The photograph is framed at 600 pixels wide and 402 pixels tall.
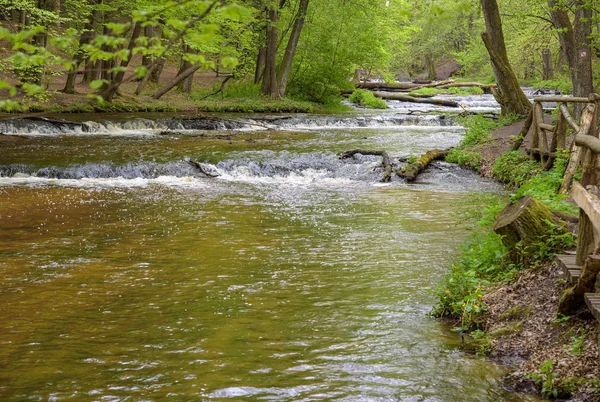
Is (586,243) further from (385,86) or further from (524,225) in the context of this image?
(385,86)

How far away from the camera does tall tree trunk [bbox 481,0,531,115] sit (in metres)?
19.0

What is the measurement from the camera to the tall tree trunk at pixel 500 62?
19.0m

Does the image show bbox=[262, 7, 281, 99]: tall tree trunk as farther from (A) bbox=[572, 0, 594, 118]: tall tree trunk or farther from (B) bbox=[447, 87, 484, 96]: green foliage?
(B) bbox=[447, 87, 484, 96]: green foliage

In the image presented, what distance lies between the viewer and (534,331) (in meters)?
5.43

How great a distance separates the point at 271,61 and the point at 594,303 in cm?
2860

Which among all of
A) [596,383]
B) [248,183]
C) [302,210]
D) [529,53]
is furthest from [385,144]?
[529,53]

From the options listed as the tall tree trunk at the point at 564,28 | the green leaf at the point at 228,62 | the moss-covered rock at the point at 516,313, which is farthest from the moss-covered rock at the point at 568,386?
the tall tree trunk at the point at 564,28

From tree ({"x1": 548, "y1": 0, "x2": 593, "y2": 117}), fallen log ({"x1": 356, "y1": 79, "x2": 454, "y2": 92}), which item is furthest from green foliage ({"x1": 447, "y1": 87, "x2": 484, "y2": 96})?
tree ({"x1": 548, "y1": 0, "x2": 593, "y2": 117})

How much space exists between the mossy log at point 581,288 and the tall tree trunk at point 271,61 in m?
26.6

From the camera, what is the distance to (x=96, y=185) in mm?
14648

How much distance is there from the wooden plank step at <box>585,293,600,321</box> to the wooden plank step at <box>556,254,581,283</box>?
1.53ft

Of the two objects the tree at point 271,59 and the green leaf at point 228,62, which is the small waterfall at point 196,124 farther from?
the green leaf at point 228,62

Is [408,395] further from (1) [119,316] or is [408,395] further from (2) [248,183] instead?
(2) [248,183]

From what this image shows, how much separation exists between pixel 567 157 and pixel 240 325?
8.12 m
